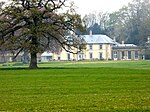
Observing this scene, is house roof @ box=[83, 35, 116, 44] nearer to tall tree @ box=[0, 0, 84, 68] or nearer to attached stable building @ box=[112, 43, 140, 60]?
attached stable building @ box=[112, 43, 140, 60]

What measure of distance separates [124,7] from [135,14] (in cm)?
532

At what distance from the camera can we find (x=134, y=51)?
382ft

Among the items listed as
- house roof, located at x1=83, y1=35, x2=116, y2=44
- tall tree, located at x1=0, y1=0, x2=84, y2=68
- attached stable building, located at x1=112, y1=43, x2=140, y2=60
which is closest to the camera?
tall tree, located at x1=0, y1=0, x2=84, y2=68

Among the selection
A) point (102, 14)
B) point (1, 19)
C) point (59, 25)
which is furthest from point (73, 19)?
point (102, 14)

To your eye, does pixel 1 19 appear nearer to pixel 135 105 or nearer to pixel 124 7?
pixel 135 105

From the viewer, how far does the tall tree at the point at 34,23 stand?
43969mm

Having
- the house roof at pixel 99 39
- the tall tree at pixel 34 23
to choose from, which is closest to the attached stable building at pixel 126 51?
the house roof at pixel 99 39

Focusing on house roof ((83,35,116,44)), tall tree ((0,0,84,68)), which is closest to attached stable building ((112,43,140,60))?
house roof ((83,35,116,44))

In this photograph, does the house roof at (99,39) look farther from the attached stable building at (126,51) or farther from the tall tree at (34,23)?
the tall tree at (34,23)

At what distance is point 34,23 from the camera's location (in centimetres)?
4559

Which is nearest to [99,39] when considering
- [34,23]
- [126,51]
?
[126,51]

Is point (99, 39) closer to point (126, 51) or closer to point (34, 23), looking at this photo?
point (126, 51)

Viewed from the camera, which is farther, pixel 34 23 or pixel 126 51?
pixel 126 51

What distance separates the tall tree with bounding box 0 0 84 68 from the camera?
4397 centimetres
